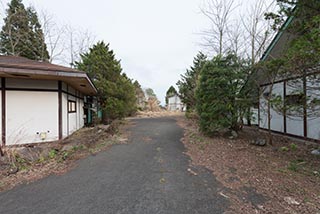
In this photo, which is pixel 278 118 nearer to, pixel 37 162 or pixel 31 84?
pixel 37 162

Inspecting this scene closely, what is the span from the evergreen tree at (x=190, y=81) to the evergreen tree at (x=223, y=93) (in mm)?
7362

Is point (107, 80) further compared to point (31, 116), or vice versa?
point (107, 80)

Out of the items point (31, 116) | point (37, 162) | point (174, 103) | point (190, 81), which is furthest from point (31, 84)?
point (174, 103)

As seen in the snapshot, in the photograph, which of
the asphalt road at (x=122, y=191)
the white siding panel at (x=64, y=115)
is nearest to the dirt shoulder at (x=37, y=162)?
the asphalt road at (x=122, y=191)

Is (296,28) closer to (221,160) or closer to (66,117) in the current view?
(221,160)

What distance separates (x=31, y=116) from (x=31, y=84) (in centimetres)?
120

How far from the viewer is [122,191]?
2.89 meters

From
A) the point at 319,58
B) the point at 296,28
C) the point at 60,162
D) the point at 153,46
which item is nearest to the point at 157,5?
the point at 153,46

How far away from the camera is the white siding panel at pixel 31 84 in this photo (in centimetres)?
570

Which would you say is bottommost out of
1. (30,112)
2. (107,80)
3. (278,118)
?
(278,118)

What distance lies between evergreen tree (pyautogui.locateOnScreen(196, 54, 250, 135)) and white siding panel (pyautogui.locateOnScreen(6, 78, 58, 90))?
20.9 ft

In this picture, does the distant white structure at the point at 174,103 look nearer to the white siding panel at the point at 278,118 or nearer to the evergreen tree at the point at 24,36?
the evergreen tree at the point at 24,36

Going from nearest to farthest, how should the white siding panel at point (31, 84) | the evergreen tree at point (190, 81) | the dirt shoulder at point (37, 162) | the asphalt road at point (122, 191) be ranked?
1. the asphalt road at point (122, 191)
2. the dirt shoulder at point (37, 162)
3. the white siding panel at point (31, 84)
4. the evergreen tree at point (190, 81)

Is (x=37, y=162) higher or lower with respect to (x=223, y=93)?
lower
